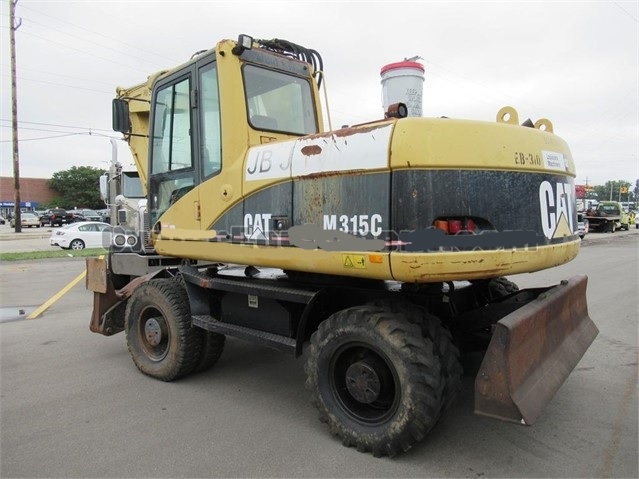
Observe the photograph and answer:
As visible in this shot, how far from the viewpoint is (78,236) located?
2084 centimetres

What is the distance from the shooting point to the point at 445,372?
3184 millimetres

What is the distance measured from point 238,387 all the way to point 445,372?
7.27 feet

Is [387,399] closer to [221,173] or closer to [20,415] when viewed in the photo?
[221,173]

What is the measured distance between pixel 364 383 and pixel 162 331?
244 cm

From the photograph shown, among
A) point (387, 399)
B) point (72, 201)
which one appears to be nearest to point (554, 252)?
point (387, 399)

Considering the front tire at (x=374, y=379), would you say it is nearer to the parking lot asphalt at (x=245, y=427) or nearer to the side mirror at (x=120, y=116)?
the parking lot asphalt at (x=245, y=427)

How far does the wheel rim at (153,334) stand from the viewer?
16.0 ft

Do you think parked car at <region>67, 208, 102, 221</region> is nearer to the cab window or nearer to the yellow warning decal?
the cab window

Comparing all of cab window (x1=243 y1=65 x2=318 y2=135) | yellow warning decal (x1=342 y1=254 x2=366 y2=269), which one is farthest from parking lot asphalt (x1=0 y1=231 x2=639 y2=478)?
cab window (x1=243 y1=65 x2=318 y2=135)

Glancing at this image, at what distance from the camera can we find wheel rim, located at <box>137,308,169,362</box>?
4867 mm

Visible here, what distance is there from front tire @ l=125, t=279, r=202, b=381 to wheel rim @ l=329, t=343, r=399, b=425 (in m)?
1.77

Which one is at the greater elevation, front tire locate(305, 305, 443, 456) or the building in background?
the building in background

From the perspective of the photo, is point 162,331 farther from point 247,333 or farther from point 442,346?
point 442,346

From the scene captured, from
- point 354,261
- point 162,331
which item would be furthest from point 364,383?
point 162,331
